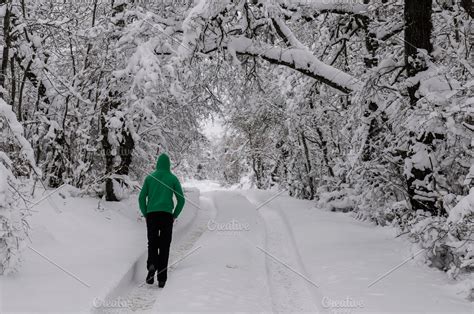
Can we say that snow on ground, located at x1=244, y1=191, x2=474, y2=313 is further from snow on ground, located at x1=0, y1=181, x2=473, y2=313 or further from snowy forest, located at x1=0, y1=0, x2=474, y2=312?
snowy forest, located at x1=0, y1=0, x2=474, y2=312

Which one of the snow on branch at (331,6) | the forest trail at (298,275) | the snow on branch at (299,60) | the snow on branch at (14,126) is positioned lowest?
the forest trail at (298,275)

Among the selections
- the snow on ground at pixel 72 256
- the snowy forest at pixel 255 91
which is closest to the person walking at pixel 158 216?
the snow on ground at pixel 72 256

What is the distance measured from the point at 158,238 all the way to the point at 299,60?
14.8ft

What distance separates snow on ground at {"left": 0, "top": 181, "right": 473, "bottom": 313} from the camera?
6.03 metres

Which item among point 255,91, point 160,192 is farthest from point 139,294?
point 255,91

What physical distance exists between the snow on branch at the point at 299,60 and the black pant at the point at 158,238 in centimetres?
371

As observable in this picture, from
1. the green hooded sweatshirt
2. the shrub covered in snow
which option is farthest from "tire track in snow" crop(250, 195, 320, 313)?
the shrub covered in snow

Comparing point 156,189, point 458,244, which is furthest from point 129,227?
point 458,244

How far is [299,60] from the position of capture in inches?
374

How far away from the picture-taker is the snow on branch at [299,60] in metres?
9.51

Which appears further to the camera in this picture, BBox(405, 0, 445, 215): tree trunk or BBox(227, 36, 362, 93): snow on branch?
BBox(227, 36, 362, 93): snow on branch

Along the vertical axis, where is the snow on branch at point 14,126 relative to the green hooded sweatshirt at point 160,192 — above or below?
above

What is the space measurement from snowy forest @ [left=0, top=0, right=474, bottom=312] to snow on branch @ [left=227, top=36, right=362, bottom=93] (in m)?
0.03

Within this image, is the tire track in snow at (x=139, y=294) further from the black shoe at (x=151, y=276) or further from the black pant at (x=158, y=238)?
the black pant at (x=158, y=238)
